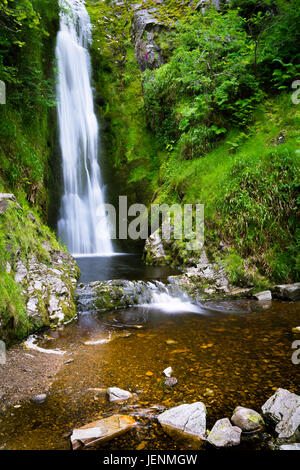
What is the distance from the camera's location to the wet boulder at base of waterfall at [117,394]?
2.29 meters

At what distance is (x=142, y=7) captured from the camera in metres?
14.5

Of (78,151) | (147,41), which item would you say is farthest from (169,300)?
(147,41)

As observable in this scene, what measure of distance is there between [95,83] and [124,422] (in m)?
14.2

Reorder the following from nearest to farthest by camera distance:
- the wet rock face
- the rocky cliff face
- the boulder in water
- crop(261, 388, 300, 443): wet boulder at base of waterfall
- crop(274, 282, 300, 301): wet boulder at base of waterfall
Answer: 1. crop(261, 388, 300, 443): wet boulder at base of waterfall
2. the boulder in water
3. the rocky cliff face
4. crop(274, 282, 300, 301): wet boulder at base of waterfall
5. the wet rock face

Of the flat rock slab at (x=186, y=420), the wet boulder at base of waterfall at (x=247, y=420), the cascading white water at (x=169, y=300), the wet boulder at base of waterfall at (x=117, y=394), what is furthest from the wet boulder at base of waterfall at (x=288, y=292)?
the wet boulder at base of waterfall at (x=117, y=394)

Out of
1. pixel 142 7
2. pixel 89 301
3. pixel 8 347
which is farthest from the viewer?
pixel 142 7

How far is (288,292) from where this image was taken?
496 cm

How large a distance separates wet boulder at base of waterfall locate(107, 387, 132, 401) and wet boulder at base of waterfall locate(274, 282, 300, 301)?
379 cm

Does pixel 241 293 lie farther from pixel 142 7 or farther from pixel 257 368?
pixel 142 7

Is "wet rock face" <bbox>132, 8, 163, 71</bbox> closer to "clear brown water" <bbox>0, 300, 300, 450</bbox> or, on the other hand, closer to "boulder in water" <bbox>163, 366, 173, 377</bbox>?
"clear brown water" <bbox>0, 300, 300, 450</bbox>

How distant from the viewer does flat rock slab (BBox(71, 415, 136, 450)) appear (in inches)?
70.9

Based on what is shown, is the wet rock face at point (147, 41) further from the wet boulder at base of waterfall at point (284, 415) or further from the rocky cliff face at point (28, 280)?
the wet boulder at base of waterfall at point (284, 415)

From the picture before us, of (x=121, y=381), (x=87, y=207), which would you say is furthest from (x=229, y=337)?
(x=87, y=207)

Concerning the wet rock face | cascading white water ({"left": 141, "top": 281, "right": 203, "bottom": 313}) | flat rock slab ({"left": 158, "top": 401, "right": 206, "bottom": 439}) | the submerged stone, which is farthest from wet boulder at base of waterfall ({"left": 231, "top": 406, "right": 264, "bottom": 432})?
the wet rock face
